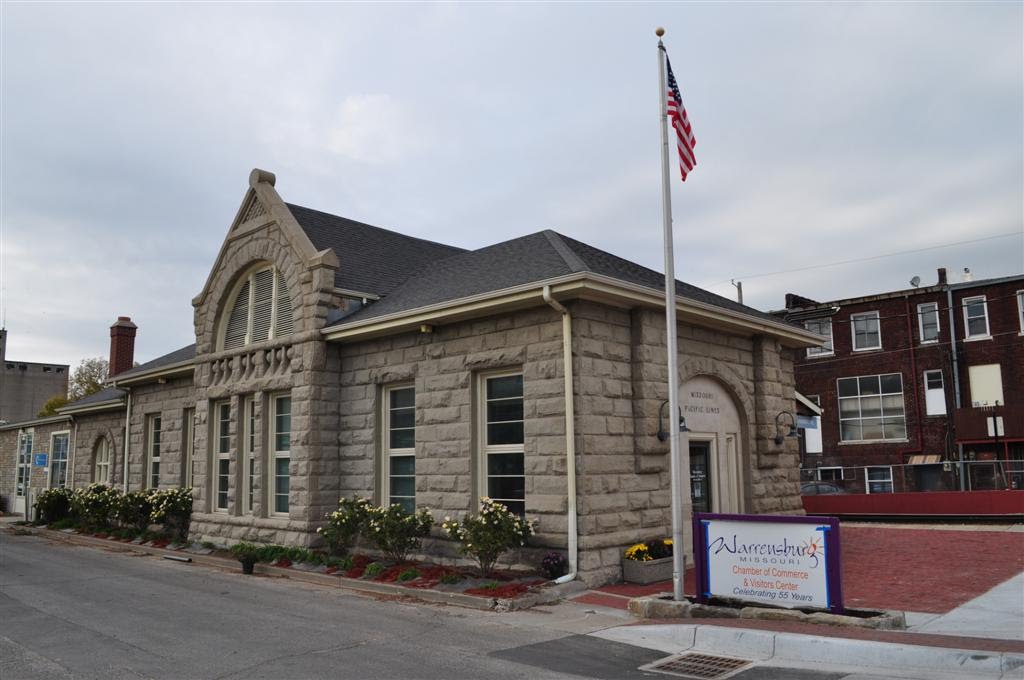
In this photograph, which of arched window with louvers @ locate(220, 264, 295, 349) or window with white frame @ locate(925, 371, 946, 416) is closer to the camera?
arched window with louvers @ locate(220, 264, 295, 349)

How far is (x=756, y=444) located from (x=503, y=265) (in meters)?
6.14

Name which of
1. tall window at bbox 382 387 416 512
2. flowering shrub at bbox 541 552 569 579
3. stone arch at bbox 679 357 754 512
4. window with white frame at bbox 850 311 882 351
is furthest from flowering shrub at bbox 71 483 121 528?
window with white frame at bbox 850 311 882 351

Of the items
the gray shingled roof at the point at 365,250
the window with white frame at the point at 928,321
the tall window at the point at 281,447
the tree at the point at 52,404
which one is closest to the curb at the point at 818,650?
the tall window at the point at 281,447

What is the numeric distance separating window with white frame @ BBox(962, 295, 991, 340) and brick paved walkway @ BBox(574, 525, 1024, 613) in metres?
19.8

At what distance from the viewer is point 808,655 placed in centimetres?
787

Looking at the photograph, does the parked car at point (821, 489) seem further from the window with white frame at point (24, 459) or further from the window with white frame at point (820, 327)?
the window with white frame at point (24, 459)

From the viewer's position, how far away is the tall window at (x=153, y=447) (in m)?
23.6

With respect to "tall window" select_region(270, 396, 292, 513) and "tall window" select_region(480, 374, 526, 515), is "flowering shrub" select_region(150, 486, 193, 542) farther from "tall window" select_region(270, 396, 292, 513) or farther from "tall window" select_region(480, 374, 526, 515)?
"tall window" select_region(480, 374, 526, 515)

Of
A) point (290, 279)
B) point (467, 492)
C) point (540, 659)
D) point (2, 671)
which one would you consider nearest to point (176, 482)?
point (290, 279)

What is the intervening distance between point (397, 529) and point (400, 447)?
2.25 meters

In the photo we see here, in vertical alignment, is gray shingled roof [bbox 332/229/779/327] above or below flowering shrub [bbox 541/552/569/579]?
above

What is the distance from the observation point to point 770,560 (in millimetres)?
9477

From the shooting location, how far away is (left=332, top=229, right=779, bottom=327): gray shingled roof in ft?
43.4

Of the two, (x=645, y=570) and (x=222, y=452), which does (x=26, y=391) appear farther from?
(x=645, y=570)
